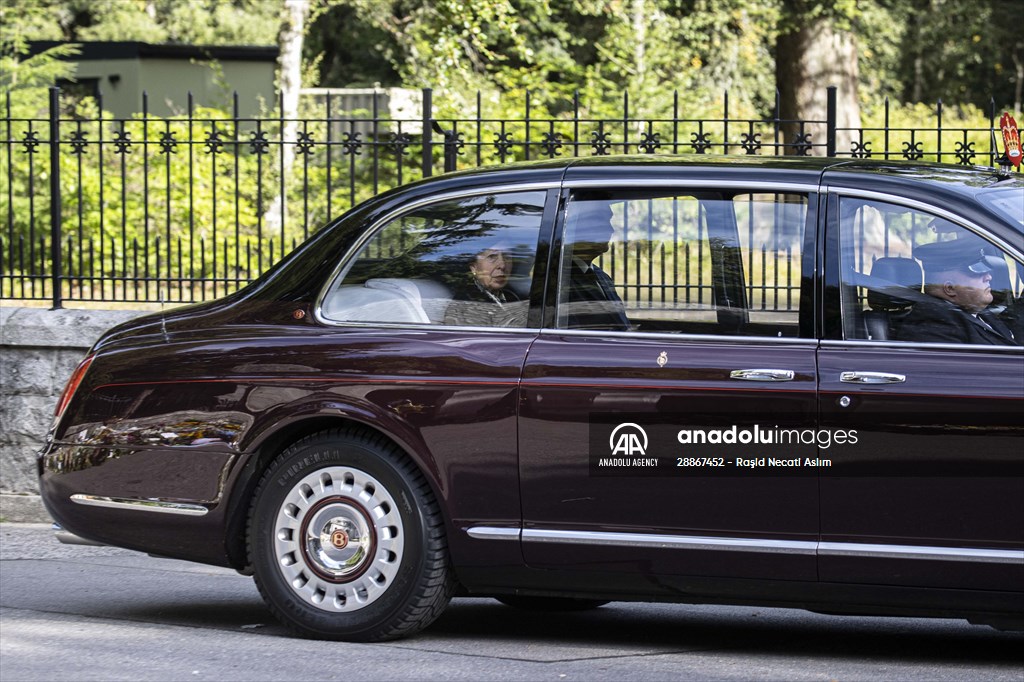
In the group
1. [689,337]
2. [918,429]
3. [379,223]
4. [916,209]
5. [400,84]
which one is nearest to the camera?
[918,429]

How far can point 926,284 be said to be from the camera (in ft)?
16.8

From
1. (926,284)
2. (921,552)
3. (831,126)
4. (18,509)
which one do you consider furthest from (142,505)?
(831,126)

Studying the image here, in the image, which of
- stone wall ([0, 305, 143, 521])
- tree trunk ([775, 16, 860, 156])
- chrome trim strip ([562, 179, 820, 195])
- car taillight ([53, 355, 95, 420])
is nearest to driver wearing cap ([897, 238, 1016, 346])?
chrome trim strip ([562, 179, 820, 195])

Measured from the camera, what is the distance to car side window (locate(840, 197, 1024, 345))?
5.02 m

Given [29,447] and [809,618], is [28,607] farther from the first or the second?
[809,618]

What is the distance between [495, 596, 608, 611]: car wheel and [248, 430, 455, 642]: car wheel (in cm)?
73

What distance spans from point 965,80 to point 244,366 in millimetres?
47517

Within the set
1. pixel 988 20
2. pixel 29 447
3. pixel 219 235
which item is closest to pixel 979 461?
pixel 29 447

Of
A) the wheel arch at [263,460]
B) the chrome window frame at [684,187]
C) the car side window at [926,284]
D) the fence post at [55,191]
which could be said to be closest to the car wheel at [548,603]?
the wheel arch at [263,460]

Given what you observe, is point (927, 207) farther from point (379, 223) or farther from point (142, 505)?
point (142, 505)

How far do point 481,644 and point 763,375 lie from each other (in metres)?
1.63

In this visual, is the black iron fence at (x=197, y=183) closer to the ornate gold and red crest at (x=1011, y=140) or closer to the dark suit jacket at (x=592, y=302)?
the ornate gold and red crest at (x=1011, y=140)

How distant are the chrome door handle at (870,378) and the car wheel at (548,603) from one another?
179cm

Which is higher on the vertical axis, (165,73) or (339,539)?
(165,73)
